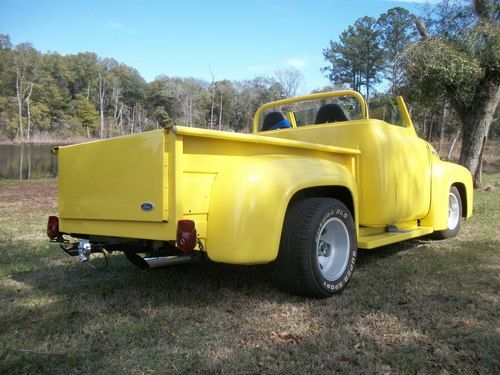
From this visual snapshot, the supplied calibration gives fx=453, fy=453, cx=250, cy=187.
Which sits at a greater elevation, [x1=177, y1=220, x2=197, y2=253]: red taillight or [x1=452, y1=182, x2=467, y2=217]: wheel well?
[x1=452, y1=182, x2=467, y2=217]: wheel well

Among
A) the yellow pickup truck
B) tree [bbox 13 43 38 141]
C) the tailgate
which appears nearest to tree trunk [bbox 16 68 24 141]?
tree [bbox 13 43 38 141]

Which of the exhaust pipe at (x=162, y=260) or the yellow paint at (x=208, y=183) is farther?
the exhaust pipe at (x=162, y=260)

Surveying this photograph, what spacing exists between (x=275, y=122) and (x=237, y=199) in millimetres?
2885

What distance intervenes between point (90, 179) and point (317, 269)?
1.95 m

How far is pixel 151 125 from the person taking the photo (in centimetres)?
8306

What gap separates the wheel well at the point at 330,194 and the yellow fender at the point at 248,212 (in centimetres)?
40

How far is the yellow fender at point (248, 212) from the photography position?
313 centimetres

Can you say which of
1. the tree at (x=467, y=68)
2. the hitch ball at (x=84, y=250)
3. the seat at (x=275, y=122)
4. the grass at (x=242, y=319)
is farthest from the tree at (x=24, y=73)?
the hitch ball at (x=84, y=250)

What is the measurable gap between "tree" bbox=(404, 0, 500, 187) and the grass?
774 cm

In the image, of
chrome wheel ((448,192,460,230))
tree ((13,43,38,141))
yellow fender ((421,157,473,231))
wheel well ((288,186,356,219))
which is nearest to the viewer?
wheel well ((288,186,356,219))

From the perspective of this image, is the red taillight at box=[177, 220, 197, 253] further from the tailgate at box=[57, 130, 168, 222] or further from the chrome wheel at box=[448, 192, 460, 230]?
the chrome wheel at box=[448, 192, 460, 230]

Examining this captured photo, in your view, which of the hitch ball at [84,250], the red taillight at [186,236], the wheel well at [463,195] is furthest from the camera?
the wheel well at [463,195]

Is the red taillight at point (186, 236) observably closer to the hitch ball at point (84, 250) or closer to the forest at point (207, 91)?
the hitch ball at point (84, 250)

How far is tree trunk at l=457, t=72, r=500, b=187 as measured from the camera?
12.5 meters
